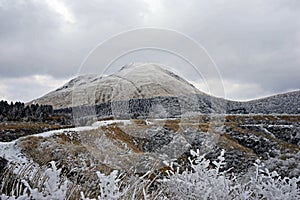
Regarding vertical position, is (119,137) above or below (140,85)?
below

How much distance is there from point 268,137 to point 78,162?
20538mm

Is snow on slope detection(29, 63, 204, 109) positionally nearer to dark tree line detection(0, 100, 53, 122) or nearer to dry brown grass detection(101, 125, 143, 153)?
dark tree line detection(0, 100, 53, 122)

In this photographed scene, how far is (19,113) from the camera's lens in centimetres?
3944

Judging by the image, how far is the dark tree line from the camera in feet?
124

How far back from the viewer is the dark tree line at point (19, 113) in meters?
37.7

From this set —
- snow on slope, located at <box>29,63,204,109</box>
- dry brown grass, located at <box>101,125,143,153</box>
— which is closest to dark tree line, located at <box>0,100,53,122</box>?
dry brown grass, located at <box>101,125,143,153</box>

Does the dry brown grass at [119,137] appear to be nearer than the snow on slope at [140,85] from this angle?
Yes

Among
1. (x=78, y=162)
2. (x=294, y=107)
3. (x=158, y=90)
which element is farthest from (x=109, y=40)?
(x=158, y=90)

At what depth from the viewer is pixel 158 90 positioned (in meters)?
125

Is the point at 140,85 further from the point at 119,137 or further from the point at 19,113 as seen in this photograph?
the point at 119,137

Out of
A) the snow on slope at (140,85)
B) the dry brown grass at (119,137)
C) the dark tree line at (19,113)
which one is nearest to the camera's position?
the dry brown grass at (119,137)

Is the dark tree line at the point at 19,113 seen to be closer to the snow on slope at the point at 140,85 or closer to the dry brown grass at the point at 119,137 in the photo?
the dry brown grass at the point at 119,137

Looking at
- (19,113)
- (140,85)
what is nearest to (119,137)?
(19,113)

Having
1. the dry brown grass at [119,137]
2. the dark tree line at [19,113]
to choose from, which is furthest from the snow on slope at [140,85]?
the dry brown grass at [119,137]
